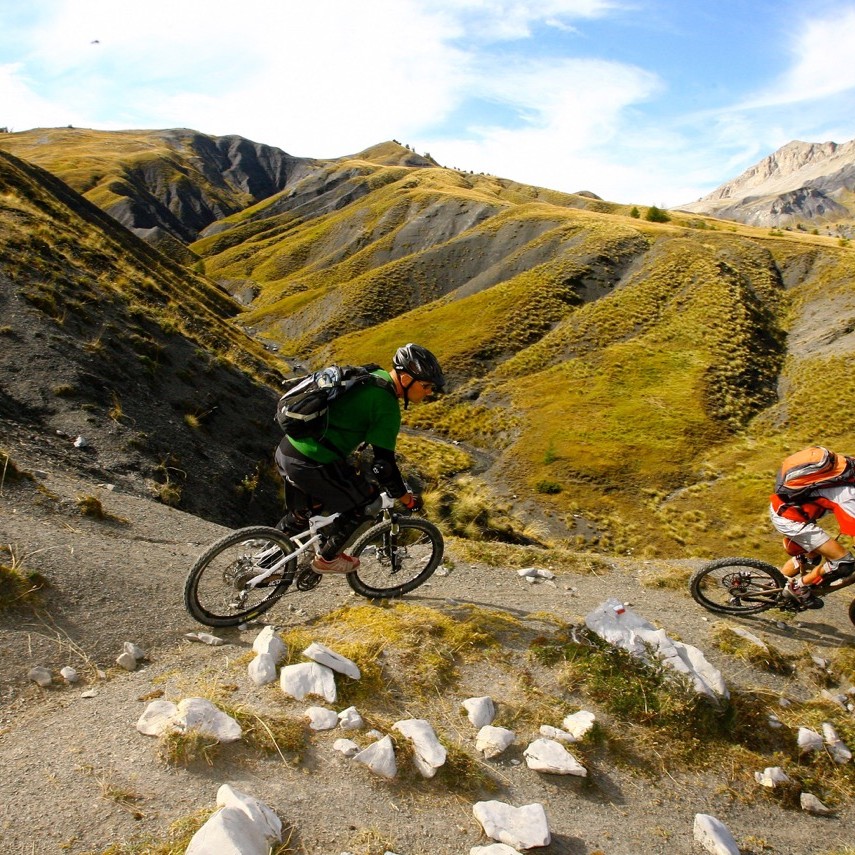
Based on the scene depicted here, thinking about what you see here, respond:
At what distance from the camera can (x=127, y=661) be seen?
633cm

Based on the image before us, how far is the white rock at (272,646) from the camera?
6105mm

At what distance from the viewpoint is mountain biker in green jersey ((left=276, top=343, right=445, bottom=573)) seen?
6.88 m

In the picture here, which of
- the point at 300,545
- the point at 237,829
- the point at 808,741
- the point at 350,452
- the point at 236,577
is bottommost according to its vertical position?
the point at 808,741

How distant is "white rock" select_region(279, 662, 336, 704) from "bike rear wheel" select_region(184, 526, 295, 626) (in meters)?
1.79

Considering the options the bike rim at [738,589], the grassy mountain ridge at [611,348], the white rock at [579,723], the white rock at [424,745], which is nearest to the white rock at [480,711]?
the white rock at [424,745]

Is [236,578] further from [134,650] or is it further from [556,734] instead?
[556,734]

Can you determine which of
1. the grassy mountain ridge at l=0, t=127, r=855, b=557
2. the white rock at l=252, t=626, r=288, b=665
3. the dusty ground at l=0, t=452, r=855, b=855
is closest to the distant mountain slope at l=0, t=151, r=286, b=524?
the dusty ground at l=0, t=452, r=855, b=855

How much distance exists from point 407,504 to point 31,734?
179 inches

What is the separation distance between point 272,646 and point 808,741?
20.1 feet

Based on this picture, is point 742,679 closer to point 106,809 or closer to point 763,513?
point 106,809

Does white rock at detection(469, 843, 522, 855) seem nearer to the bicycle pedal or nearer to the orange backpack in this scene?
the bicycle pedal

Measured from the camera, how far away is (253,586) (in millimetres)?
7379

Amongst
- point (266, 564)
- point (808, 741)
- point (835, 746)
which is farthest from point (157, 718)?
point (835, 746)

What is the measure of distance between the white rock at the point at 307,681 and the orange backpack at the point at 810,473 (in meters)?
7.40
